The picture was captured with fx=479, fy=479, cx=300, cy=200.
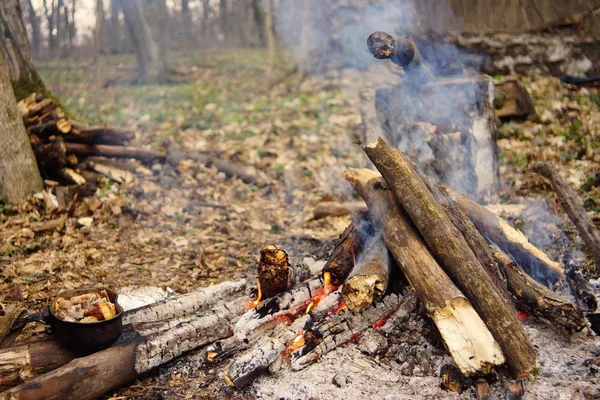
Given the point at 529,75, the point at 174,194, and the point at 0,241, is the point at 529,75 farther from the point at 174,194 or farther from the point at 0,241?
the point at 0,241

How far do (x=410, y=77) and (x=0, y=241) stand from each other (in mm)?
4884

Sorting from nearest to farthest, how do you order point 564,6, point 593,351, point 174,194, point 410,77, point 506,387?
point 506,387, point 593,351, point 410,77, point 174,194, point 564,6

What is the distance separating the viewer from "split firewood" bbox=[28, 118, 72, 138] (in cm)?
619

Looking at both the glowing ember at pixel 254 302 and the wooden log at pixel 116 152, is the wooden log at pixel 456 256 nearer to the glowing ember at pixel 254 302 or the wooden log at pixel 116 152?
the glowing ember at pixel 254 302

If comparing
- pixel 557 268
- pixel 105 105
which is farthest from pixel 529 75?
pixel 105 105

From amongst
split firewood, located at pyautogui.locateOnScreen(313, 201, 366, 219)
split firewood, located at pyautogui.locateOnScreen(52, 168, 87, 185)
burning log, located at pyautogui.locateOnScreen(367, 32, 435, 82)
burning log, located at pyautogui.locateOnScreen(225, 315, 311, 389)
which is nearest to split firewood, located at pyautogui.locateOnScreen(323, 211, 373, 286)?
burning log, located at pyautogui.locateOnScreen(225, 315, 311, 389)

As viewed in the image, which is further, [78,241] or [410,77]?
[410,77]

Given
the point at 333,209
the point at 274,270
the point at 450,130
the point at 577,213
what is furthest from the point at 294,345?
the point at 450,130

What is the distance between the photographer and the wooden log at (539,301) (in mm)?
3234

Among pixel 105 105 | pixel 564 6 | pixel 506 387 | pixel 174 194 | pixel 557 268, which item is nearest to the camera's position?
pixel 506 387

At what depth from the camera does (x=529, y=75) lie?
27.8 feet

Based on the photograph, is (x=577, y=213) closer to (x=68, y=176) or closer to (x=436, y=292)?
(x=436, y=292)

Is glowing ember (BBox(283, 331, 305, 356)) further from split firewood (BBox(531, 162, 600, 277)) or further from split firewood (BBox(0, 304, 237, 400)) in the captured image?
split firewood (BBox(531, 162, 600, 277))

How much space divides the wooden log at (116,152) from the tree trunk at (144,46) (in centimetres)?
848
